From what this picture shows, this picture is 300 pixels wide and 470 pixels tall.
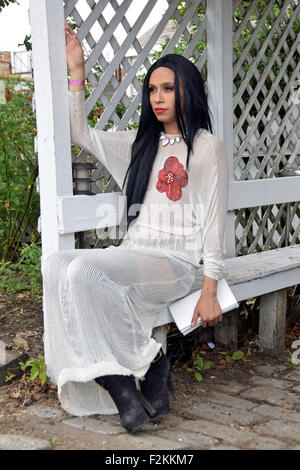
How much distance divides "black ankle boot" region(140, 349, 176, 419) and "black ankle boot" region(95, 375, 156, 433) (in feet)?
0.30

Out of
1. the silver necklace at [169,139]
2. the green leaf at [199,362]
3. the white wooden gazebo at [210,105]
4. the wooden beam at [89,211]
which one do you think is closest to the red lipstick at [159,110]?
the silver necklace at [169,139]

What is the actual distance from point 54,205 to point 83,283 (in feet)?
1.78

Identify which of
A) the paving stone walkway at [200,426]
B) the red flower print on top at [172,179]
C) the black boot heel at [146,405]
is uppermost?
the red flower print on top at [172,179]

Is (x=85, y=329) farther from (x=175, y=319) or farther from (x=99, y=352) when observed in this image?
(x=175, y=319)

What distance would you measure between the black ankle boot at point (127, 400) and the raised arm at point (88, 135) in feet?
3.45

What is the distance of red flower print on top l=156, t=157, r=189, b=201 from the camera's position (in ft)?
9.53

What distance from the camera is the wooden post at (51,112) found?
2.80 meters

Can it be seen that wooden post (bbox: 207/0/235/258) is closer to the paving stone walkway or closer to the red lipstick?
the red lipstick

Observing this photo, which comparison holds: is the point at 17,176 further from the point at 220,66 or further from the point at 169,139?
the point at 169,139

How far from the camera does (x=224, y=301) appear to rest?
2922mm

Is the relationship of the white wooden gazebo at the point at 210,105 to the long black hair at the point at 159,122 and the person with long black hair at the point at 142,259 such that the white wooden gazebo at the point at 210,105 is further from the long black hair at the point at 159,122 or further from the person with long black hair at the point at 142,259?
the long black hair at the point at 159,122

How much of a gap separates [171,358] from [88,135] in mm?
1361

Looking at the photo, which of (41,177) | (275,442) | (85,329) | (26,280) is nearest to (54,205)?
(41,177)

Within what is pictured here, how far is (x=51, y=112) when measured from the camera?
112 inches
